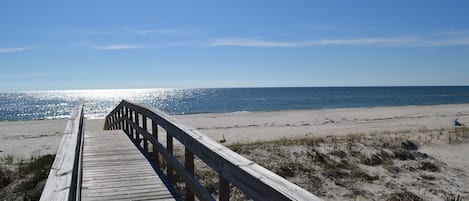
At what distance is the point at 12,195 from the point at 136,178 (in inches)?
136

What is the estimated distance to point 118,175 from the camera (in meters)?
4.82

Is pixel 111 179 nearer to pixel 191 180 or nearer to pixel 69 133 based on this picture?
pixel 69 133

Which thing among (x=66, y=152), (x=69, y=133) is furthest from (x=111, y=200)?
(x=66, y=152)

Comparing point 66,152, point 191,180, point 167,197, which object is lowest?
point 167,197

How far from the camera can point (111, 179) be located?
15.2ft

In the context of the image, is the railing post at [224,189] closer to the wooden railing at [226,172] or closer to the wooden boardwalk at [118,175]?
the wooden railing at [226,172]

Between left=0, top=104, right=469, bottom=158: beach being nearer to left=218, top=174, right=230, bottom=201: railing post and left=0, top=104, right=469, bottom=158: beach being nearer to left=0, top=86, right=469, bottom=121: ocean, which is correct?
left=218, top=174, right=230, bottom=201: railing post

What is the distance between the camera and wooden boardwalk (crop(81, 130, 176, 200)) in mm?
4020

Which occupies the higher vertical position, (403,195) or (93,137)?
(93,137)

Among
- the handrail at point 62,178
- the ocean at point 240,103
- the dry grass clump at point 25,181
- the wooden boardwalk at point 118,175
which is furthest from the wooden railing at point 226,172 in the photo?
the ocean at point 240,103

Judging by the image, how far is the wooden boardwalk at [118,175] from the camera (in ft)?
13.2

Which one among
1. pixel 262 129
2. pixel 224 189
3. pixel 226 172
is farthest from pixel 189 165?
pixel 262 129

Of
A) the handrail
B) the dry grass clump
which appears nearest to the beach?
the dry grass clump

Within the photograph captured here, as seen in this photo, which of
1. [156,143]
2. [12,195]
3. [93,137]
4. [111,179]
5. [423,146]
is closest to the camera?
[111,179]
